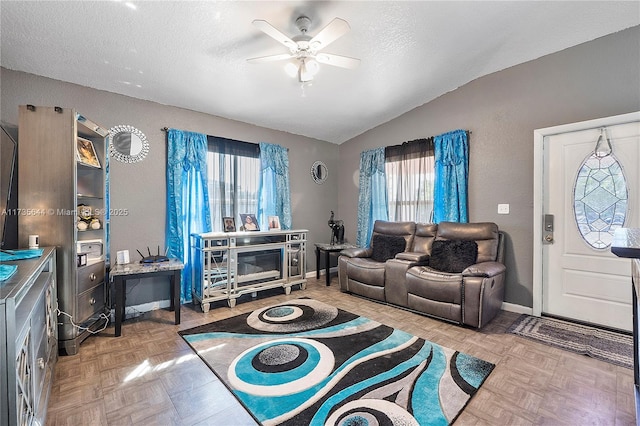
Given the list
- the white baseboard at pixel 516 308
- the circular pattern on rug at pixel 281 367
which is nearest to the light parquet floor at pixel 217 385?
the circular pattern on rug at pixel 281 367

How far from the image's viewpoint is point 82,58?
245 centimetres

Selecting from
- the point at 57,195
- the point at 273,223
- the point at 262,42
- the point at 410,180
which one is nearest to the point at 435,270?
the point at 410,180

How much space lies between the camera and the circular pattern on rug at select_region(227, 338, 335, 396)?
1.85 meters

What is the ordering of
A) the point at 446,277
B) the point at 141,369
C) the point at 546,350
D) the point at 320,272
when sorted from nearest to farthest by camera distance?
1. the point at 141,369
2. the point at 546,350
3. the point at 446,277
4. the point at 320,272

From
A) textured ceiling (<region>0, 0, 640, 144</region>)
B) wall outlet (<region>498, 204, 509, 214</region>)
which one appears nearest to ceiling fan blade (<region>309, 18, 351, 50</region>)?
textured ceiling (<region>0, 0, 640, 144</region>)

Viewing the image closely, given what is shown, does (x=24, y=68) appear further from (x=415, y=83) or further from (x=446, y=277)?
(x=446, y=277)

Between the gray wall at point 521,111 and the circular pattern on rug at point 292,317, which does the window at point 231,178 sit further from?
the gray wall at point 521,111

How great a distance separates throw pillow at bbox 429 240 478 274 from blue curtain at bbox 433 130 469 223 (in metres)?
0.48

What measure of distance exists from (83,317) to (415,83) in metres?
4.19

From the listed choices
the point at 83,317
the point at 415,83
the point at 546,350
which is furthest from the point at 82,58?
the point at 546,350

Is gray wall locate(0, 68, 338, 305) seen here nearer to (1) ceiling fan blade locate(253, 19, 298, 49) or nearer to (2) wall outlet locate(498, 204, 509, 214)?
(1) ceiling fan blade locate(253, 19, 298, 49)

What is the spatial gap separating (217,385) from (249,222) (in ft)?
7.44

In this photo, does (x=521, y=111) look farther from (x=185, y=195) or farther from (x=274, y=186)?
(x=185, y=195)

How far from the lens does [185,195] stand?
3.47m
